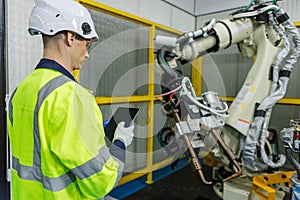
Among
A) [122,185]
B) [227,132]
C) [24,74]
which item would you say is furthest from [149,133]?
[24,74]

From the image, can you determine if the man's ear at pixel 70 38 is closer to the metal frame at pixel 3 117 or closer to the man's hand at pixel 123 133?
the man's hand at pixel 123 133

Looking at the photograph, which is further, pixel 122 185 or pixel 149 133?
pixel 149 133

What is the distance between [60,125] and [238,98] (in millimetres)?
1969

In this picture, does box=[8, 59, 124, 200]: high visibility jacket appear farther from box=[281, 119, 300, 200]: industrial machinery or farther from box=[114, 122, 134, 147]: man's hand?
box=[281, 119, 300, 200]: industrial machinery

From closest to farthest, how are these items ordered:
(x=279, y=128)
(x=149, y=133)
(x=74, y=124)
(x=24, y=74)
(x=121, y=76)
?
(x=74, y=124) < (x=24, y=74) < (x=121, y=76) < (x=149, y=133) < (x=279, y=128)

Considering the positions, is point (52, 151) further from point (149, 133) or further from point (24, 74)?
point (149, 133)

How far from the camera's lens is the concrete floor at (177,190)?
2.84 meters

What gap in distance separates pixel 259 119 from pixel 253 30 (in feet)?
3.01

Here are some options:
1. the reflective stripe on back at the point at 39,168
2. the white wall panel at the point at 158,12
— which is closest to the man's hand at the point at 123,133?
the reflective stripe on back at the point at 39,168

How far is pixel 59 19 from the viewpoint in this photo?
100cm

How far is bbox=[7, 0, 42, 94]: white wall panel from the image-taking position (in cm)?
200

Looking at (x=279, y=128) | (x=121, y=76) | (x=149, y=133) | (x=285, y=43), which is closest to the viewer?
(x=285, y=43)

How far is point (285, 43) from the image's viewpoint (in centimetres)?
231

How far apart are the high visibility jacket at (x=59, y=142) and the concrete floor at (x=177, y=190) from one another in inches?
77.9
